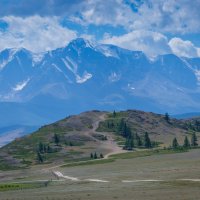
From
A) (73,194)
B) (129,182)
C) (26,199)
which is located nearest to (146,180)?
(129,182)

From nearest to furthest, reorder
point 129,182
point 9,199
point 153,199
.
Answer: point 153,199
point 9,199
point 129,182

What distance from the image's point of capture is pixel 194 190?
74.9m

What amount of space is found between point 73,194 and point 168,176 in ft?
81.1

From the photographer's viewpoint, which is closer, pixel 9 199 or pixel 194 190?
pixel 194 190

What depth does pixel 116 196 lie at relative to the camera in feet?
248

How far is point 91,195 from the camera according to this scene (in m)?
78.6

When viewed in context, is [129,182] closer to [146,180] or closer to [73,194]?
[146,180]

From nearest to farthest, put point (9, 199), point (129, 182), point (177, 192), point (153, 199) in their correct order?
point (153, 199) < point (177, 192) < point (9, 199) < point (129, 182)

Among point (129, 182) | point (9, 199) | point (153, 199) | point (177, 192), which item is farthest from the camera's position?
point (129, 182)

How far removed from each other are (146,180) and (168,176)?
5.18 metres

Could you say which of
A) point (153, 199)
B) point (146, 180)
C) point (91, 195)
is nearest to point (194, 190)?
point (153, 199)

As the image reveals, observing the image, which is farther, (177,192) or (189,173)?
(189,173)

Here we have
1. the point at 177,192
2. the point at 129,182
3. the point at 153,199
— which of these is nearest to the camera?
the point at 153,199

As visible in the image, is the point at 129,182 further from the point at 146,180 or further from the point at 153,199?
the point at 153,199
